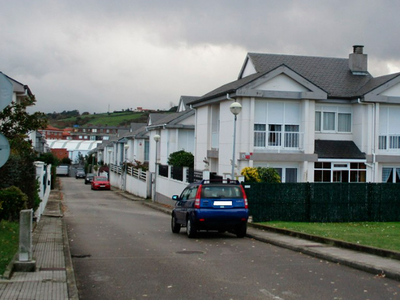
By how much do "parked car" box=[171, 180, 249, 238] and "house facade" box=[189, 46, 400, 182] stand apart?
12.3 m

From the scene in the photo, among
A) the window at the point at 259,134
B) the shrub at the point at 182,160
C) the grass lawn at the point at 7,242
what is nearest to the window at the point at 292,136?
the window at the point at 259,134

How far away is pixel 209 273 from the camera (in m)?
10.6

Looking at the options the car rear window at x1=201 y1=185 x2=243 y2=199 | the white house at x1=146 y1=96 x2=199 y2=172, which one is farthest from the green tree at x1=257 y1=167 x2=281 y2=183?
the white house at x1=146 y1=96 x2=199 y2=172

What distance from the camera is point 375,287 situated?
9289 millimetres

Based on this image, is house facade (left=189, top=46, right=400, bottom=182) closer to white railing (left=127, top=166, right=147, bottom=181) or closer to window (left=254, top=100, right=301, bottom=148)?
window (left=254, top=100, right=301, bottom=148)

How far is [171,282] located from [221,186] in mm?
7517

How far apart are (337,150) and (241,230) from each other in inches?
634

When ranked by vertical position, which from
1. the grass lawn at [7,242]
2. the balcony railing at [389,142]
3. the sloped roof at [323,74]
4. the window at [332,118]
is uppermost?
the sloped roof at [323,74]

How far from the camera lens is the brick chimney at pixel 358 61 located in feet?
117

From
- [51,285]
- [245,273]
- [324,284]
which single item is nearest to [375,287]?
[324,284]

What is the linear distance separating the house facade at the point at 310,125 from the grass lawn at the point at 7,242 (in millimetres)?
15582

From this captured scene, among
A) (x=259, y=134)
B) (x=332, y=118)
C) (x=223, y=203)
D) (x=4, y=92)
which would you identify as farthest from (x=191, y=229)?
(x=332, y=118)

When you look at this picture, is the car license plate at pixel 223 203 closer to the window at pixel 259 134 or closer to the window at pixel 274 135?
the window at pixel 259 134

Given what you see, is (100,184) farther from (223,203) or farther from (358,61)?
(223,203)
